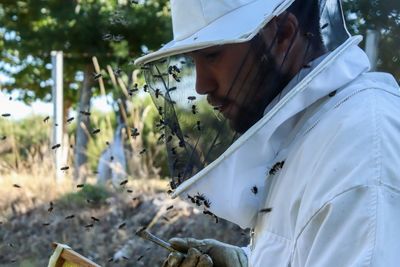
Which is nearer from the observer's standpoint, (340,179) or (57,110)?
(340,179)

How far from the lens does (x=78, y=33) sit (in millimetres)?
9297

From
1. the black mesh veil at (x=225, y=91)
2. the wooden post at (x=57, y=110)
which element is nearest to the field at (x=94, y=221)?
the wooden post at (x=57, y=110)

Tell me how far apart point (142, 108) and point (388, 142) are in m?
5.13

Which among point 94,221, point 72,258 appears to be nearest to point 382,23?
point 72,258

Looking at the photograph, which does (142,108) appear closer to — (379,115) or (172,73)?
(172,73)

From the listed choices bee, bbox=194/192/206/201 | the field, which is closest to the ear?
bee, bbox=194/192/206/201

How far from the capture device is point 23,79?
37.3 feet

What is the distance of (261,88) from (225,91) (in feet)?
0.26

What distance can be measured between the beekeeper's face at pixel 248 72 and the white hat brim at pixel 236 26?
42mm

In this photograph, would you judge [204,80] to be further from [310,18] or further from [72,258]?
[72,258]

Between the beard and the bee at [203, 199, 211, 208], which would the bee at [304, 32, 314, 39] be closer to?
the beard

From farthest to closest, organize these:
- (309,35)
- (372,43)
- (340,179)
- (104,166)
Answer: (104,166) < (372,43) < (309,35) < (340,179)

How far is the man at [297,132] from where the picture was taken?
37.3 inches

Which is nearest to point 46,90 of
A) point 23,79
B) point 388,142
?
point 23,79
